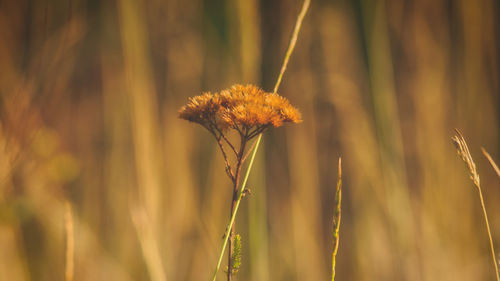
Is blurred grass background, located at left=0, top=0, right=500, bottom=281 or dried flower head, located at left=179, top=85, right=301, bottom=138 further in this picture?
blurred grass background, located at left=0, top=0, right=500, bottom=281

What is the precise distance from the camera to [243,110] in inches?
12.3

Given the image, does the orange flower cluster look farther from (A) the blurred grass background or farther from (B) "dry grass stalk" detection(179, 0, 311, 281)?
(A) the blurred grass background

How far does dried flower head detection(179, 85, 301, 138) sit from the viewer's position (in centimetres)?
31

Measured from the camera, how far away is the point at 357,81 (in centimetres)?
162

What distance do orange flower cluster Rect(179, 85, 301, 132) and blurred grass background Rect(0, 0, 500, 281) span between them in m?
0.34

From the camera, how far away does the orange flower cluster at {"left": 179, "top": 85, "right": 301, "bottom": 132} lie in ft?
1.02

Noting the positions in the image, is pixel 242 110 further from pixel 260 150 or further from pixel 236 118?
pixel 260 150

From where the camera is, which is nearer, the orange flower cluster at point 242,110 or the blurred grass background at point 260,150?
the orange flower cluster at point 242,110

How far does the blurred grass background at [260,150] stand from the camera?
82 cm

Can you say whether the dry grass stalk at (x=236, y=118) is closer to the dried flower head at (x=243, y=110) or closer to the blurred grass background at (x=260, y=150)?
the dried flower head at (x=243, y=110)

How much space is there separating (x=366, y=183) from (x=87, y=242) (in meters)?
0.89

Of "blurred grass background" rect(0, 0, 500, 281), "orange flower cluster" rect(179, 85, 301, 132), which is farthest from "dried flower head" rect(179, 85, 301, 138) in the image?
"blurred grass background" rect(0, 0, 500, 281)

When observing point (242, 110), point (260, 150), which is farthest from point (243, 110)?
point (260, 150)

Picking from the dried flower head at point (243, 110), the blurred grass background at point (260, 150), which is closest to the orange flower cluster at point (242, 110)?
the dried flower head at point (243, 110)
